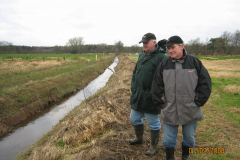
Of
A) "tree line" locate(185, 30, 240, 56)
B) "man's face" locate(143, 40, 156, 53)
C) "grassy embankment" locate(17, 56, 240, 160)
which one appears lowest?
"grassy embankment" locate(17, 56, 240, 160)

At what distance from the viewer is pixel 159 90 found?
2.51 m

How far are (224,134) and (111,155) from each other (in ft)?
9.96

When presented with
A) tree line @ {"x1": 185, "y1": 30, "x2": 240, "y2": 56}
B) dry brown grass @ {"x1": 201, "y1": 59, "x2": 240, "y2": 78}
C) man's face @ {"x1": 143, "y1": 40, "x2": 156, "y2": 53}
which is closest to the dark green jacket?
man's face @ {"x1": 143, "y1": 40, "x2": 156, "y2": 53}

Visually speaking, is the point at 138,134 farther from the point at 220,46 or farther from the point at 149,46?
the point at 220,46

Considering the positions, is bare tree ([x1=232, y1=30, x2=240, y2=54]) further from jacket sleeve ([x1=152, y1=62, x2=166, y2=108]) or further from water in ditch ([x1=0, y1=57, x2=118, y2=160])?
jacket sleeve ([x1=152, y1=62, x2=166, y2=108])

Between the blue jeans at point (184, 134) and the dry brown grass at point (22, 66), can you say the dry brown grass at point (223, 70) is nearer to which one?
the blue jeans at point (184, 134)

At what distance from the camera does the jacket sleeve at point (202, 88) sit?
224 cm

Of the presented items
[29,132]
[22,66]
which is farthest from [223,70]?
[22,66]

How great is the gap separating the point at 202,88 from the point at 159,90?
2.03 feet

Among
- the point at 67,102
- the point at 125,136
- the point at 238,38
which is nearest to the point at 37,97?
the point at 67,102

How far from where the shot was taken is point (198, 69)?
2332 millimetres

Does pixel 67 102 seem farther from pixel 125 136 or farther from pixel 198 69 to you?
pixel 198 69

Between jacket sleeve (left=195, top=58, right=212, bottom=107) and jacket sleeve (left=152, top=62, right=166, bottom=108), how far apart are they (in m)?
0.50

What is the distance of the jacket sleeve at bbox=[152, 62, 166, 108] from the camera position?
8.19ft
